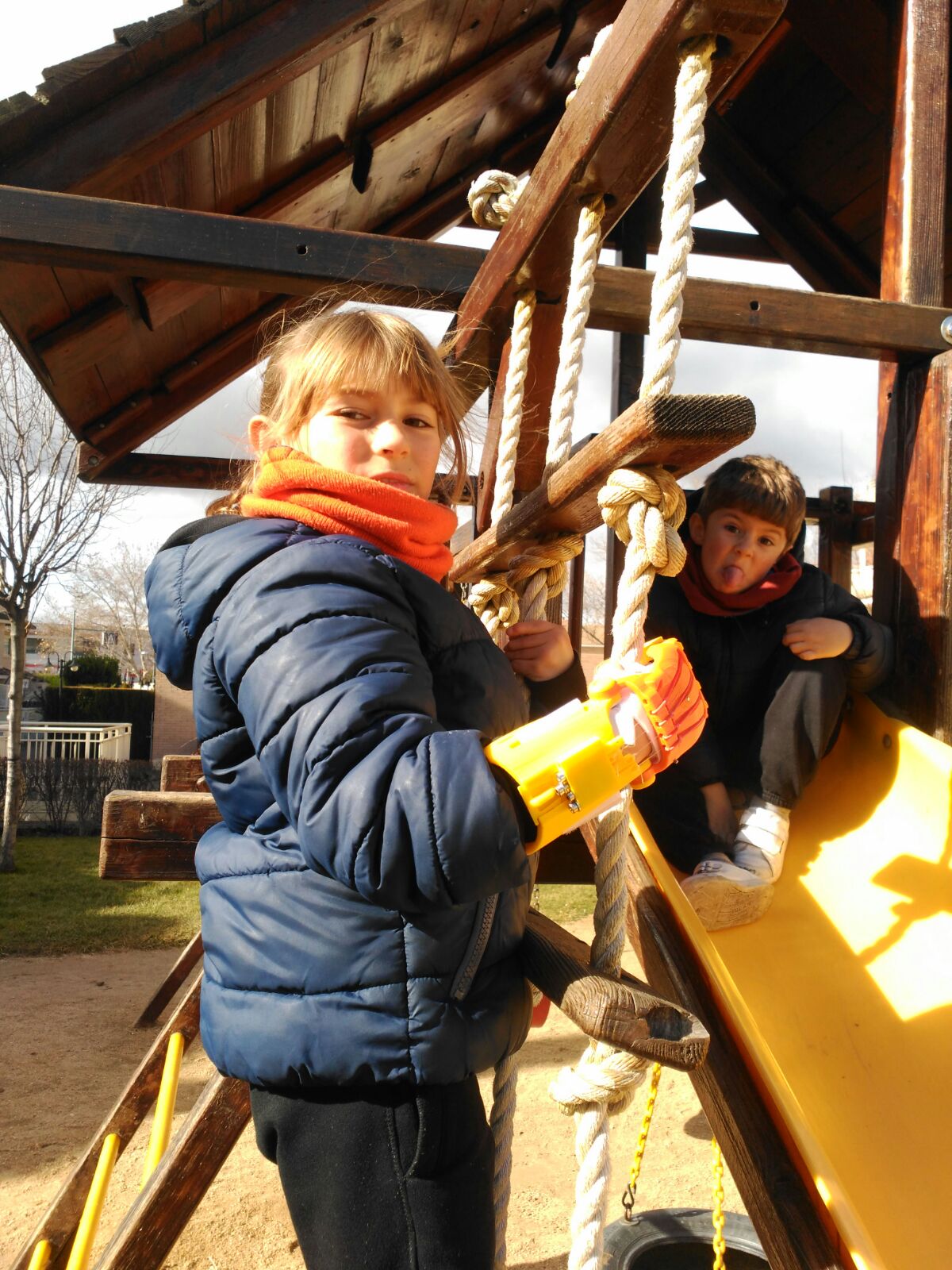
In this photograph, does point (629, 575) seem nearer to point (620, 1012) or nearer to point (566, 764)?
point (566, 764)

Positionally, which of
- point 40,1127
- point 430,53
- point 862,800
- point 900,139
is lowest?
point 40,1127

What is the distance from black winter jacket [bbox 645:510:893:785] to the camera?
2.34 m

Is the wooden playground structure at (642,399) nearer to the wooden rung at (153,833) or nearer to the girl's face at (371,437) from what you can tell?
the wooden rung at (153,833)

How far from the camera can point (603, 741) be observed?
101 cm

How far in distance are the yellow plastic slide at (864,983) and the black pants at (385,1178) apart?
0.53 metres

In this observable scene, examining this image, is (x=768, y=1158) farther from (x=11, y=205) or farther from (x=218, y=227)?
(x=11, y=205)

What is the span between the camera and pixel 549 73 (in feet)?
15.7

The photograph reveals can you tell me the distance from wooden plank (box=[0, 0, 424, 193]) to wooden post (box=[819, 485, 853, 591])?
2989 mm

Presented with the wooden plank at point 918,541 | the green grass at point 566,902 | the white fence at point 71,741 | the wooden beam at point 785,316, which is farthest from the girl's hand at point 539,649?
the white fence at point 71,741

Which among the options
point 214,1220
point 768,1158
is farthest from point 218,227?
point 214,1220

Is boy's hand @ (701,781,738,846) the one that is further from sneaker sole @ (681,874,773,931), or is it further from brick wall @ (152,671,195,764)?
brick wall @ (152,671,195,764)

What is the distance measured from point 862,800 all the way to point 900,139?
5.56 ft

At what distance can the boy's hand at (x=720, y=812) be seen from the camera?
7.64 feet

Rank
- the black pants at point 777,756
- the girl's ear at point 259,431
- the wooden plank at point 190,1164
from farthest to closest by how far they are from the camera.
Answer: the black pants at point 777,756 < the wooden plank at point 190,1164 < the girl's ear at point 259,431
